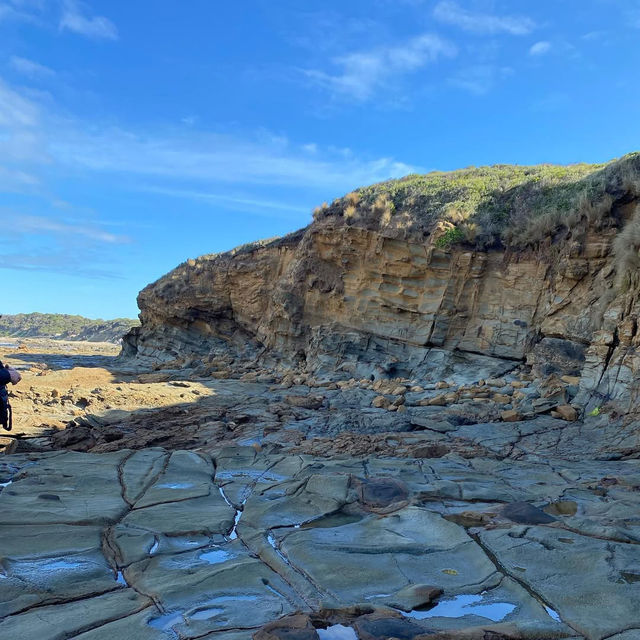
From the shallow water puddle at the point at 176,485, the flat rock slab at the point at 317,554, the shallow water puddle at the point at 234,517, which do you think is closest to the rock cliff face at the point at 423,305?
the flat rock slab at the point at 317,554

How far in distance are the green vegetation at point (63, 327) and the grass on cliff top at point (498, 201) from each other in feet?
216

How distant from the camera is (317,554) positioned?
3.94 metres

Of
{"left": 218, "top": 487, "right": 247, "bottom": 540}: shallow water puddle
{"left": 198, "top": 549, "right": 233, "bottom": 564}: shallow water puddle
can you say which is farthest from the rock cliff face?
{"left": 198, "top": 549, "right": 233, "bottom": 564}: shallow water puddle

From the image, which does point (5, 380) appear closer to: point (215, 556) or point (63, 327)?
point (215, 556)

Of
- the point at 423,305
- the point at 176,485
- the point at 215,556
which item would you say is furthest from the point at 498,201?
the point at 215,556

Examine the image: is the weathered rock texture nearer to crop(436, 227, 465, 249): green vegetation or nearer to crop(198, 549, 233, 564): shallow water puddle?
crop(436, 227, 465, 249): green vegetation

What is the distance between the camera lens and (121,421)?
11.1m

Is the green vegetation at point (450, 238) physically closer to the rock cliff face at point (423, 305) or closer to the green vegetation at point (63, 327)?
the rock cliff face at point (423, 305)

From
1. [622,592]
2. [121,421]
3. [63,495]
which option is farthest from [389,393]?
[622,592]

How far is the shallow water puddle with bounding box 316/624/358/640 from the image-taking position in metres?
2.80

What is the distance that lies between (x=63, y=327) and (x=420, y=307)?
315 ft

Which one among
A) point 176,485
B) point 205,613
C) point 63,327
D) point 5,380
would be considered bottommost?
point 176,485

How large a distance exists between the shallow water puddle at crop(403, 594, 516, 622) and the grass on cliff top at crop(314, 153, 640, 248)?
12.6 metres

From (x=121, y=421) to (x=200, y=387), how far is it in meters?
4.60
